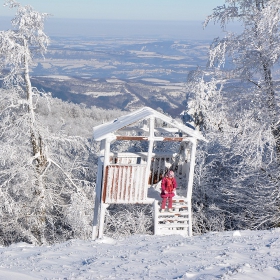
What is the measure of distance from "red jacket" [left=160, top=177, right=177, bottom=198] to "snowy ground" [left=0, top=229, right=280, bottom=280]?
221 centimetres

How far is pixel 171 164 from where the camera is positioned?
13.2 meters

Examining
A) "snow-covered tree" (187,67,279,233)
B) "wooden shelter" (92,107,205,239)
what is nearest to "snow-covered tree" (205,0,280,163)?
"snow-covered tree" (187,67,279,233)

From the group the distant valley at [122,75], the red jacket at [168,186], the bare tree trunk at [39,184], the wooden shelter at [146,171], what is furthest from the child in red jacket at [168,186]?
the distant valley at [122,75]

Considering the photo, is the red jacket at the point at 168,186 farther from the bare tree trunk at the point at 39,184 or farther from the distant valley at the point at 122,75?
the distant valley at the point at 122,75

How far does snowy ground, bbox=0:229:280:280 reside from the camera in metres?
6.27

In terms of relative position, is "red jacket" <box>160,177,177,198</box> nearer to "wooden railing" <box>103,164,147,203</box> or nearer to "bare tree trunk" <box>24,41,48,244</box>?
"wooden railing" <box>103,164,147,203</box>

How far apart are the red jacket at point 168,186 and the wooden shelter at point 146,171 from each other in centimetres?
42

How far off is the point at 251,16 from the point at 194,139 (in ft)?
11.7

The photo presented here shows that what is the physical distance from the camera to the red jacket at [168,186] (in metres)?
11.3

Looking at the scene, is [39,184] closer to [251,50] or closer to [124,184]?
[124,184]

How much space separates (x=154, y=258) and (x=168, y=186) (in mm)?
4096

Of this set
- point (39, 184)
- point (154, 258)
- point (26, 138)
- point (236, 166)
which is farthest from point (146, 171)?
point (26, 138)

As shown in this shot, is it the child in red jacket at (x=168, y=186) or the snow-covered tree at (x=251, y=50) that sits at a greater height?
the snow-covered tree at (x=251, y=50)

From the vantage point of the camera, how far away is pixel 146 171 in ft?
36.9
